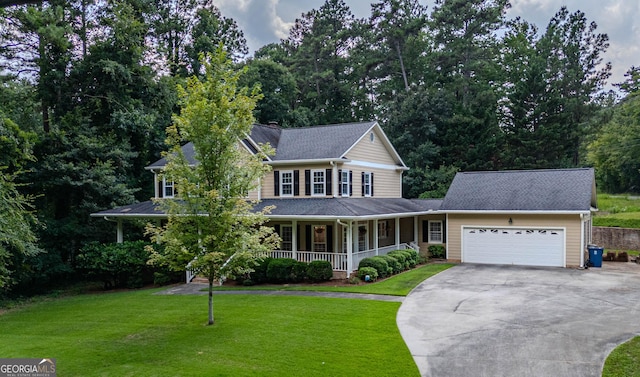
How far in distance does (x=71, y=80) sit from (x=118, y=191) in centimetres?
663

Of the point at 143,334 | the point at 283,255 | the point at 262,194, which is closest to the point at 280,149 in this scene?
the point at 262,194

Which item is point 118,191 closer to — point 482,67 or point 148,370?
point 148,370

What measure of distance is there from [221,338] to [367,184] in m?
14.3

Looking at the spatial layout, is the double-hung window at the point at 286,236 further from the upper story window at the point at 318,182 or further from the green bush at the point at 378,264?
the green bush at the point at 378,264

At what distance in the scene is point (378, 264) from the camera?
18141mm

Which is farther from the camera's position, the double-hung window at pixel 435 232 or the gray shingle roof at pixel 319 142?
the double-hung window at pixel 435 232

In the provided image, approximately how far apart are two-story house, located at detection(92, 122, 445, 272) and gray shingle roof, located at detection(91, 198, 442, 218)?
0.04 metres

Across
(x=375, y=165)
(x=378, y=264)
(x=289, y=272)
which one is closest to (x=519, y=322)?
(x=378, y=264)

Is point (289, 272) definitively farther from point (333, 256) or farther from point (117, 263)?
point (117, 263)

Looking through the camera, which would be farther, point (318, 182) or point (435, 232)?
point (435, 232)

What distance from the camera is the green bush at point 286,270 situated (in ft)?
59.1

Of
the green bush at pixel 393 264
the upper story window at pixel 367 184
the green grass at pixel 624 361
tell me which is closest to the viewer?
the green grass at pixel 624 361

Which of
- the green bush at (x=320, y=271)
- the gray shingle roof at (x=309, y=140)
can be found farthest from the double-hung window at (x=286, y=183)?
the green bush at (x=320, y=271)

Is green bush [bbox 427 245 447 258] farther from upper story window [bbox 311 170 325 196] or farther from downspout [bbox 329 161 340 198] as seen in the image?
upper story window [bbox 311 170 325 196]
